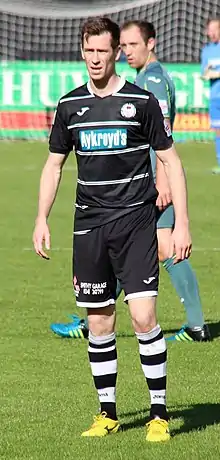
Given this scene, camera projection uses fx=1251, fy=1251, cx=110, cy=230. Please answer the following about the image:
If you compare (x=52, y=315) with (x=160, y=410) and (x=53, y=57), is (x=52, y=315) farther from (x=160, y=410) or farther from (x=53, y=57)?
(x=53, y=57)

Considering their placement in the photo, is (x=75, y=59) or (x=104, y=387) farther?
(x=75, y=59)

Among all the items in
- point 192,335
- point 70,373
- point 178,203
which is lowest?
point 192,335

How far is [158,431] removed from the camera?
5.84 m

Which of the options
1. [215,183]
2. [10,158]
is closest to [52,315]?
[215,183]

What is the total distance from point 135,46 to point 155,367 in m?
2.89

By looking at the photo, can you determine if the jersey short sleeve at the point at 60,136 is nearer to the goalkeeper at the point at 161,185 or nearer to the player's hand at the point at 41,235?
the player's hand at the point at 41,235

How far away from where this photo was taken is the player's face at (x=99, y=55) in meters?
5.73

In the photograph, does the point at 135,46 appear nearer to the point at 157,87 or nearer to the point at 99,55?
the point at 157,87

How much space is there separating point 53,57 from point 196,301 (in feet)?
76.2

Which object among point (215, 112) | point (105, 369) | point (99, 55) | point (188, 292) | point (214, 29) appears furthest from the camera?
point (215, 112)

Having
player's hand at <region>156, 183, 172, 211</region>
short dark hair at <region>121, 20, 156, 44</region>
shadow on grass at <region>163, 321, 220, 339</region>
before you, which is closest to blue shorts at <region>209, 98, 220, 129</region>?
shadow on grass at <region>163, 321, 220, 339</region>

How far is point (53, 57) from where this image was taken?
31.1 metres

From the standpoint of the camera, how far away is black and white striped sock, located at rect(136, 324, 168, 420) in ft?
19.4

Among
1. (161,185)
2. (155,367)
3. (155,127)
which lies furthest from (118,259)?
(161,185)
